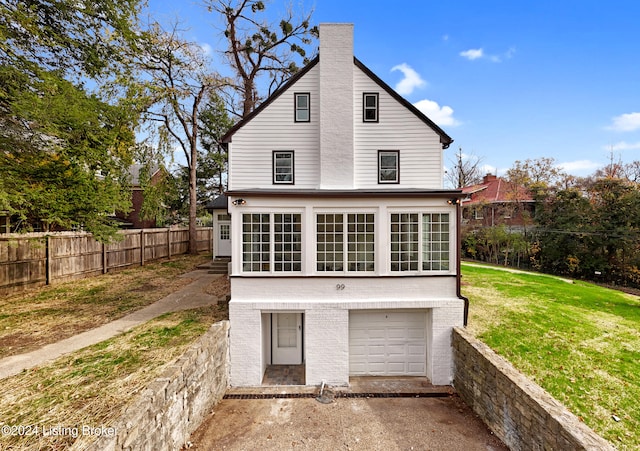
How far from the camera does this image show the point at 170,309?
9.71 metres

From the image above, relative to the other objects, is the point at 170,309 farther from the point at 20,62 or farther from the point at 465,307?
the point at 465,307

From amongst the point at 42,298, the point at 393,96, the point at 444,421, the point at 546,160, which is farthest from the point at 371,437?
the point at 546,160

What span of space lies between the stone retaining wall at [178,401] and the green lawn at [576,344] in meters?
7.56

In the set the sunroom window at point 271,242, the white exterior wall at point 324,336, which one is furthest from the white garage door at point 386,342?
the sunroom window at point 271,242

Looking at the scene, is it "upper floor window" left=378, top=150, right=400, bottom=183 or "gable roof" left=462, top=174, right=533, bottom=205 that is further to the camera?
"gable roof" left=462, top=174, right=533, bottom=205

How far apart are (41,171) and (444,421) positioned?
13.1m

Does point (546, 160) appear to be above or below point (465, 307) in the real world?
above

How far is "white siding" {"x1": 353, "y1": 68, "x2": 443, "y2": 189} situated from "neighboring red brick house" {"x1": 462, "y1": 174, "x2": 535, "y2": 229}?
16169 mm

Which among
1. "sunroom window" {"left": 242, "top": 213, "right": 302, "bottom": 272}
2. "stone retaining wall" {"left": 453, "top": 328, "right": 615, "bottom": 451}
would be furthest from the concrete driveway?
"sunroom window" {"left": 242, "top": 213, "right": 302, "bottom": 272}

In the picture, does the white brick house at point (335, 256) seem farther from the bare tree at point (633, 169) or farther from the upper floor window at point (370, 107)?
the bare tree at point (633, 169)

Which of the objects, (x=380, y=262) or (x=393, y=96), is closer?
(x=380, y=262)

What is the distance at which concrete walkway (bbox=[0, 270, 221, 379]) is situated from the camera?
6.11 m

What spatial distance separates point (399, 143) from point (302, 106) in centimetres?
356

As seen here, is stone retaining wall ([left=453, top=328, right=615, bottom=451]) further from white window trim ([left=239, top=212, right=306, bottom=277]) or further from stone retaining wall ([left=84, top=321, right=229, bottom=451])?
stone retaining wall ([left=84, top=321, right=229, bottom=451])
